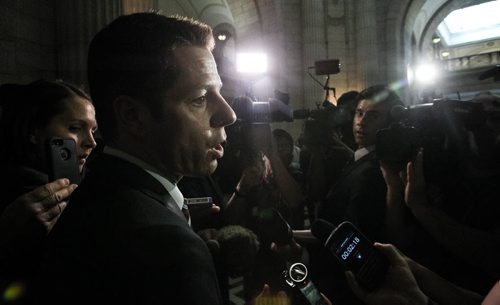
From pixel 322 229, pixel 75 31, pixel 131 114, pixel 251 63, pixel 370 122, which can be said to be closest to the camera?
pixel 131 114

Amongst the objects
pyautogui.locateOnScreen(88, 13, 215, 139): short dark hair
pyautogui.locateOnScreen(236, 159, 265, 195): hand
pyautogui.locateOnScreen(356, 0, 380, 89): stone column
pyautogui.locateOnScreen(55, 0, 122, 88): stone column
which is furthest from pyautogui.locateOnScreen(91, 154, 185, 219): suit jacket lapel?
pyautogui.locateOnScreen(356, 0, 380, 89): stone column

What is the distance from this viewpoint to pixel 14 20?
3.69 meters

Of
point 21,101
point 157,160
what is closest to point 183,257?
point 157,160

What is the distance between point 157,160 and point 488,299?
112 centimetres

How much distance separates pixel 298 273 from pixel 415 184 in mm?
927

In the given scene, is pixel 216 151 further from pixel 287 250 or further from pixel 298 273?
pixel 287 250

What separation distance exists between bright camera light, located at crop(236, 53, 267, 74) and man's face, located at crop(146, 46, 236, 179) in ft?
31.5

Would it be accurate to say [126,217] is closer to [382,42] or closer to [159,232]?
[159,232]

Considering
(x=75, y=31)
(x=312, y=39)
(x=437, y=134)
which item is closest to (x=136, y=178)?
(x=437, y=134)

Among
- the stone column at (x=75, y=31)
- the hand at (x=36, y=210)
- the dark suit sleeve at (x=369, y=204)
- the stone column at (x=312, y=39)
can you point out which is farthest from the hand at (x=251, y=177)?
the stone column at (x=312, y=39)

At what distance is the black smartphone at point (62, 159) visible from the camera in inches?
52.2

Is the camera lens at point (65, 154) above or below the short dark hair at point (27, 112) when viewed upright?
below

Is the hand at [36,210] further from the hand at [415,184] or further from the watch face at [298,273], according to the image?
the hand at [415,184]

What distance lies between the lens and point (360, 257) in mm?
1258
